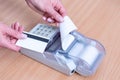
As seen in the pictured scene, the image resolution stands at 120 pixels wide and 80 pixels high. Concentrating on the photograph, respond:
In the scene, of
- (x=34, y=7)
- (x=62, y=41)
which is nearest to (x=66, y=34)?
(x=62, y=41)

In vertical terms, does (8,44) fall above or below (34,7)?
below

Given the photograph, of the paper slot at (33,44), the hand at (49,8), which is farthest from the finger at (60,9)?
the paper slot at (33,44)

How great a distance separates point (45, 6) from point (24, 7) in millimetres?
119

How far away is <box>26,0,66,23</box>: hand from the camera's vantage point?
0.77 metres

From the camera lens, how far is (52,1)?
0.81m

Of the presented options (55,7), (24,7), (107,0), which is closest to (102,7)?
(107,0)

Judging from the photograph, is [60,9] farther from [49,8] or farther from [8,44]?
[8,44]

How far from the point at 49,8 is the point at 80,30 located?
0.13 meters

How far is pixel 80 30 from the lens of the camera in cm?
78

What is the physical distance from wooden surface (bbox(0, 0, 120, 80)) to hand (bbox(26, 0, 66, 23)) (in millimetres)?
27

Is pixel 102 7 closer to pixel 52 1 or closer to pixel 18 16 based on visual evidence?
pixel 52 1

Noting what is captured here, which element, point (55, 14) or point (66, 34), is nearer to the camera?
point (66, 34)

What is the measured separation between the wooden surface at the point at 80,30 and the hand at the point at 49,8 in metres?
0.03

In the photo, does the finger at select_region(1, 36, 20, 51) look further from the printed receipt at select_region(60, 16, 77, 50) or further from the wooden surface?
the printed receipt at select_region(60, 16, 77, 50)
